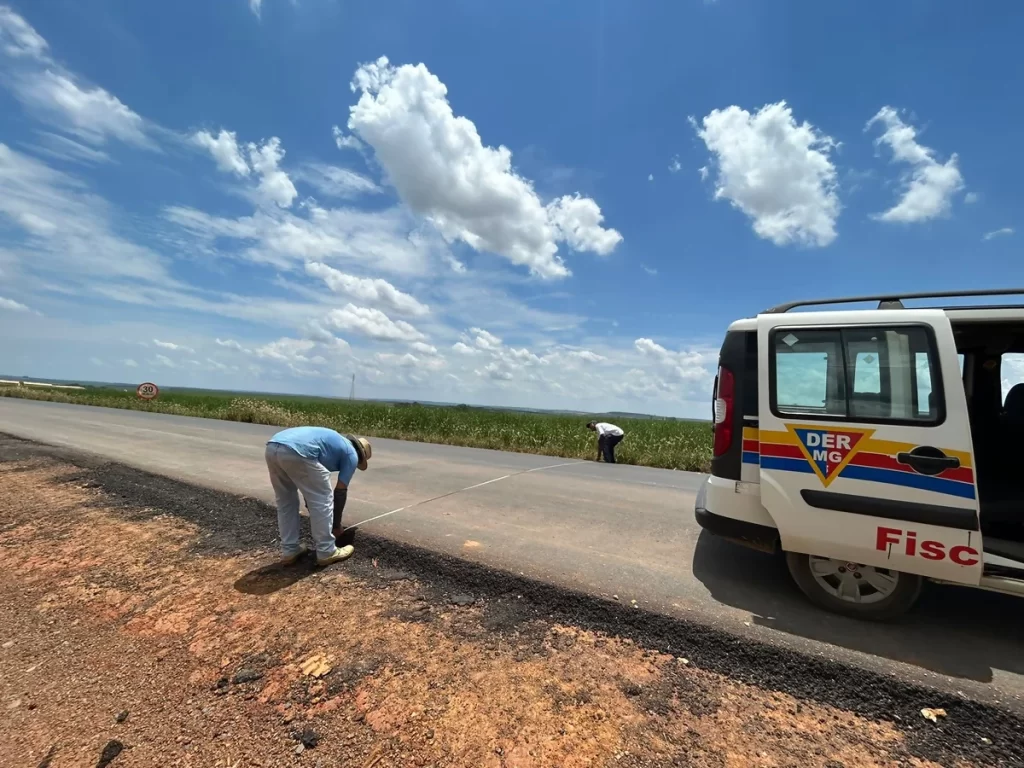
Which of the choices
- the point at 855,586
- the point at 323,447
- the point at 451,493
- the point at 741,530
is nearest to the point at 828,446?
the point at 741,530

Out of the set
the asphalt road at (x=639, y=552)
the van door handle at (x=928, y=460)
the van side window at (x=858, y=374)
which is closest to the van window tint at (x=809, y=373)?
the van side window at (x=858, y=374)

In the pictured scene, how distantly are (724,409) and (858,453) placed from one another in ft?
2.84

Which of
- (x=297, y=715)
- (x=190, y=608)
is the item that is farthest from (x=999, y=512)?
(x=190, y=608)

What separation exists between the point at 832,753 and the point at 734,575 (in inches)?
78.0

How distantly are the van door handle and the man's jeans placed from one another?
4.23m

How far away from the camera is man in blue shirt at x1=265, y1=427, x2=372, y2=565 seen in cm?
407

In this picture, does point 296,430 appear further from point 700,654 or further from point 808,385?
point 808,385

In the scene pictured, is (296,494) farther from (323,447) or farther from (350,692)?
(350,692)

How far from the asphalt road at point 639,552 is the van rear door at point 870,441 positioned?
51cm

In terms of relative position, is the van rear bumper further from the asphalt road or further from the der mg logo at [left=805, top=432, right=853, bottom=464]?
the der mg logo at [left=805, top=432, right=853, bottom=464]

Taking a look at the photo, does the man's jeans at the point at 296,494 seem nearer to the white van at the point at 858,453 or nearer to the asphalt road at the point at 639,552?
the asphalt road at the point at 639,552

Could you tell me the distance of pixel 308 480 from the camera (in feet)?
13.5

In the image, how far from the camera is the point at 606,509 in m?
6.16

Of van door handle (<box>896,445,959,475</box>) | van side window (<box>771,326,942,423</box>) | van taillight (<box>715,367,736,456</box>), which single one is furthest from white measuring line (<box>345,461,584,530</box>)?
van door handle (<box>896,445,959,475</box>)
